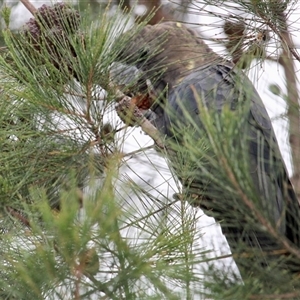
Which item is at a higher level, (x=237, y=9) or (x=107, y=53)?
(x=237, y=9)

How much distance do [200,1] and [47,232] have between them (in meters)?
0.79

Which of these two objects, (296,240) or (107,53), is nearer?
(296,240)

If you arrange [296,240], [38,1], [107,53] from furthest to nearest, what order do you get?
[38,1] < [107,53] < [296,240]

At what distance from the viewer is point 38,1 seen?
3.51 meters

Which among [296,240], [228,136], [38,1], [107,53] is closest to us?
[228,136]

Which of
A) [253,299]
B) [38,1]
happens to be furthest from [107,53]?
[38,1]

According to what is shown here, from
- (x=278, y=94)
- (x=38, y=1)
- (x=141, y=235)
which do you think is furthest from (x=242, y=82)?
(x=38, y=1)

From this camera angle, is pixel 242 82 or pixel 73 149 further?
pixel 73 149

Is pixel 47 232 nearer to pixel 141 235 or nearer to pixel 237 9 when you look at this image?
pixel 141 235

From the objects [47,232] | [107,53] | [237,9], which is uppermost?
[237,9]

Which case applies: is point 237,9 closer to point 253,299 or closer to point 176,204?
point 176,204

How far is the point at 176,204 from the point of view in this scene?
1.66 m

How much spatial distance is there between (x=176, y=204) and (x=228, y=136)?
2.26 ft

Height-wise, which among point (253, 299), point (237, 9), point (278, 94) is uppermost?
point (237, 9)
